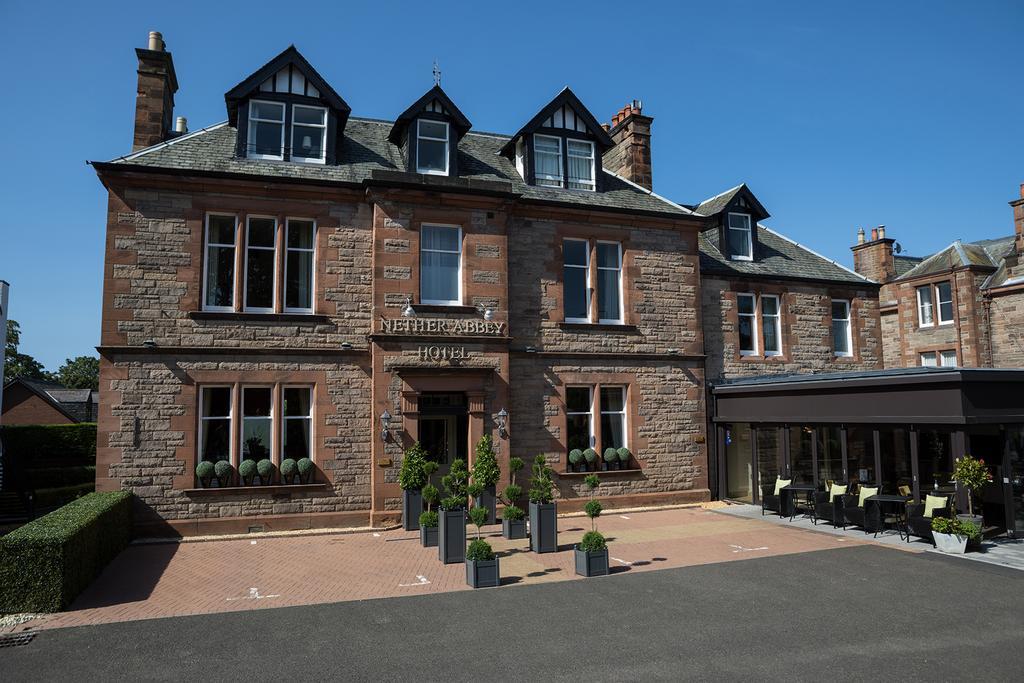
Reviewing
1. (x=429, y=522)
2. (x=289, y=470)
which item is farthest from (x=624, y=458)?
(x=289, y=470)

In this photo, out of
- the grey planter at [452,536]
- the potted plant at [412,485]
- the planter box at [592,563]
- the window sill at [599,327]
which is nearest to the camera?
the planter box at [592,563]

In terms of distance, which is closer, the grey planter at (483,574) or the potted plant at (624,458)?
the grey planter at (483,574)

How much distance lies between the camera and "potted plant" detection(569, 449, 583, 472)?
61.1ft

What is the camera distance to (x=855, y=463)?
22.5 m

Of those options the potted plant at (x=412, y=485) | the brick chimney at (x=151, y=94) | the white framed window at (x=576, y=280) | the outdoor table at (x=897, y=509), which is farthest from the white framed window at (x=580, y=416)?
the brick chimney at (x=151, y=94)

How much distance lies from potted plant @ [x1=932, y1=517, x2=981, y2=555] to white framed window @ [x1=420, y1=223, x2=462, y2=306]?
11966 millimetres

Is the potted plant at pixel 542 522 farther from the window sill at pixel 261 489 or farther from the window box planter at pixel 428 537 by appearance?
the window sill at pixel 261 489

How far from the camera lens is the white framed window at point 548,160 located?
20.2 m

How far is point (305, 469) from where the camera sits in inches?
639

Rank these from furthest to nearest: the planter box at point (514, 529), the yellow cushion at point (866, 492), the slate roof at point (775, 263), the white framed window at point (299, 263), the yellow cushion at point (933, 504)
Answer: the slate roof at point (775, 263), the white framed window at point (299, 263), the yellow cushion at point (866, 492), the planter box at point (514, 529), the yellow cushion at point (933, 504)

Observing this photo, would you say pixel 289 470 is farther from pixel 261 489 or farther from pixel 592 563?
pixel 592 563

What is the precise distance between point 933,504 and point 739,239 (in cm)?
1159

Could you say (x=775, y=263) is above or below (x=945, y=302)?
above

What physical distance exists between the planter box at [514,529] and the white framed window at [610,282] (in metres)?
7.06
